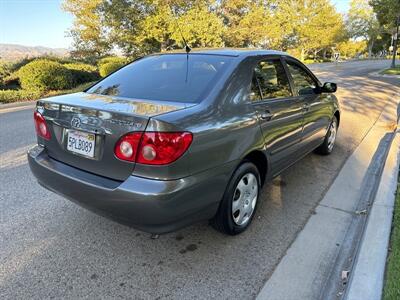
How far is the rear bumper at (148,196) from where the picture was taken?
225 centimetres

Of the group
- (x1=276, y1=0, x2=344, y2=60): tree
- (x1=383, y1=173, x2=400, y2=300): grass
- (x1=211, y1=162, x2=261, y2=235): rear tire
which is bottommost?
(x1=383, y1=173, x2=400, y2=300): grass

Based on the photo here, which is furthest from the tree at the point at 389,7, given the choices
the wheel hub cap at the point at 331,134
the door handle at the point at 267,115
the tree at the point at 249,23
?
the door handle at the point at 267,115

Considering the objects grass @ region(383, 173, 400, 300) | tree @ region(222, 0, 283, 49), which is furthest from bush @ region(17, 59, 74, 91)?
tree @ region(222, 0, 283, 49)

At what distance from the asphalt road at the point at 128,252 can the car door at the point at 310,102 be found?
26.8 inches

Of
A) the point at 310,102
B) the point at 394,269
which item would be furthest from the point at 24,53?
the point at 394,269

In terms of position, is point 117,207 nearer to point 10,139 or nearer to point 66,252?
point 66,252

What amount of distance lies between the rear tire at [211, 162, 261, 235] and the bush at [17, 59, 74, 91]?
505 inches

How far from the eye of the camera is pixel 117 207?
2.36m

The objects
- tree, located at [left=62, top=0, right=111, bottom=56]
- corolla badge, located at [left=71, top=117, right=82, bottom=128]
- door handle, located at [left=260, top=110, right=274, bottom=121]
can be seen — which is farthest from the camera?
tree, located at [left=62, top=0, right=111, bottom=56]

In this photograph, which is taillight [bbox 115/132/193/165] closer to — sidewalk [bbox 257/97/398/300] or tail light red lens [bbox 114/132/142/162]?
tail light red lens [bbox 114/132/142/162]

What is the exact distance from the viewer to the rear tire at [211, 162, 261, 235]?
2.81m

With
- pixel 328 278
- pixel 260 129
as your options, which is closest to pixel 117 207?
pixel 260 129

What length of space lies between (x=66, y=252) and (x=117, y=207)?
84cm

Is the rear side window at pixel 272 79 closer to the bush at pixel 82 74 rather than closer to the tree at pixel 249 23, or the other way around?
the bush at pixel 82 74
